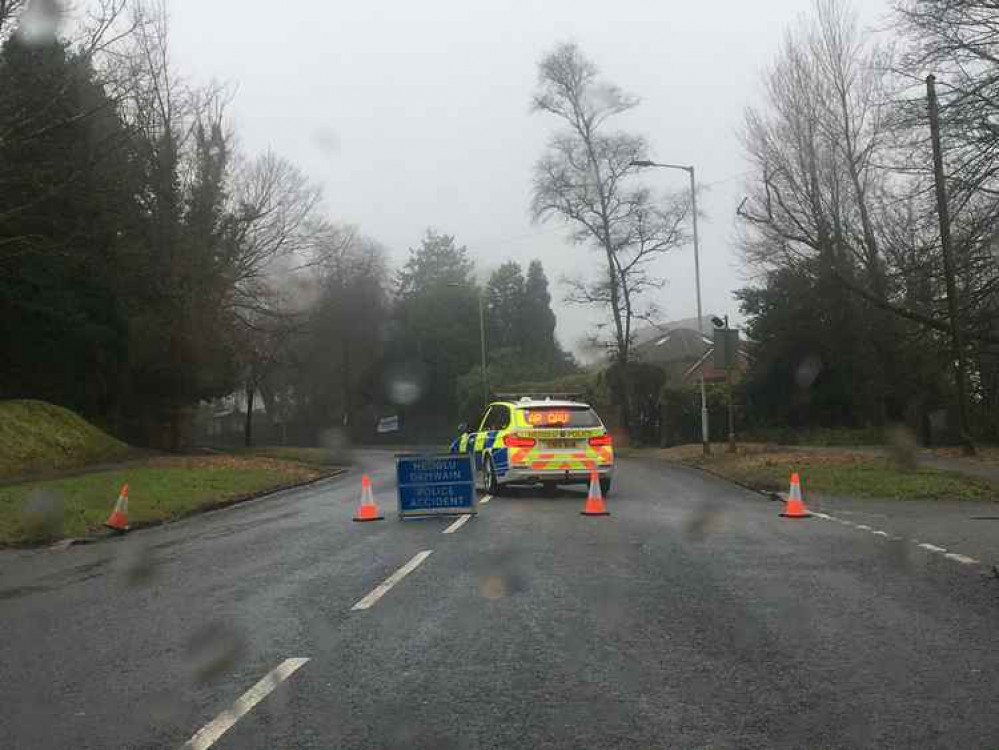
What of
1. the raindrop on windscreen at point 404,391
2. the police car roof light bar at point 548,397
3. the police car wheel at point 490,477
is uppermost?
the raindrop on windscreen at point 404,391

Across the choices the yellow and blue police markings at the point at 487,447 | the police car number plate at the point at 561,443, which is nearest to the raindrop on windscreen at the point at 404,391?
the yellow and blue police markings at the point at 487,447

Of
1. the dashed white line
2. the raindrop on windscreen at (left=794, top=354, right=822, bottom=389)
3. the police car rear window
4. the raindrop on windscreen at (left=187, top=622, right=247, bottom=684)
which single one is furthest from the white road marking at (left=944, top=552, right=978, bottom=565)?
the raindrop on windscreen at (left=794, top=354, right=822, bottom=389)

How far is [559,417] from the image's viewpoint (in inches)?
644

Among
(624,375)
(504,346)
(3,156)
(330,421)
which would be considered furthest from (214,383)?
(504,346)

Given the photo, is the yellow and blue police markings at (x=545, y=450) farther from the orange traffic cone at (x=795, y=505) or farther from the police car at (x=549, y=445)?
the orange traffic cone at (x=795, y=505)

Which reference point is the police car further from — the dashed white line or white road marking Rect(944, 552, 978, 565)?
white road marking Rect(944, 552, 978, 565)

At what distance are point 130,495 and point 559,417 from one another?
7.47m

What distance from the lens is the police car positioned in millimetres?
16141

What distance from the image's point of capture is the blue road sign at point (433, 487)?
13.9 meters

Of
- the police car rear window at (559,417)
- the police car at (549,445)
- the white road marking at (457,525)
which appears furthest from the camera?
the police car rear window at (559,417)

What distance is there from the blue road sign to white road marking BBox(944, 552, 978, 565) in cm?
647

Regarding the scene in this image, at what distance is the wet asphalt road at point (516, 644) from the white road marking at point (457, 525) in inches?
23.3

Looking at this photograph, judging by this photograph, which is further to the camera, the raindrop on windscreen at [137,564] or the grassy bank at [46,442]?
the grassy bank at [46,442]

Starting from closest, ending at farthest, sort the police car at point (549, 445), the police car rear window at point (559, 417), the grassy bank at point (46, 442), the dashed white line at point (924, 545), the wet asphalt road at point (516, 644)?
the wet asphalt road at point (516, 644), the dashed white line at point (924, 545), the police car at point (549, 445), the police car rear window at point (559, 417), the grassy bank at point (46, 442)
